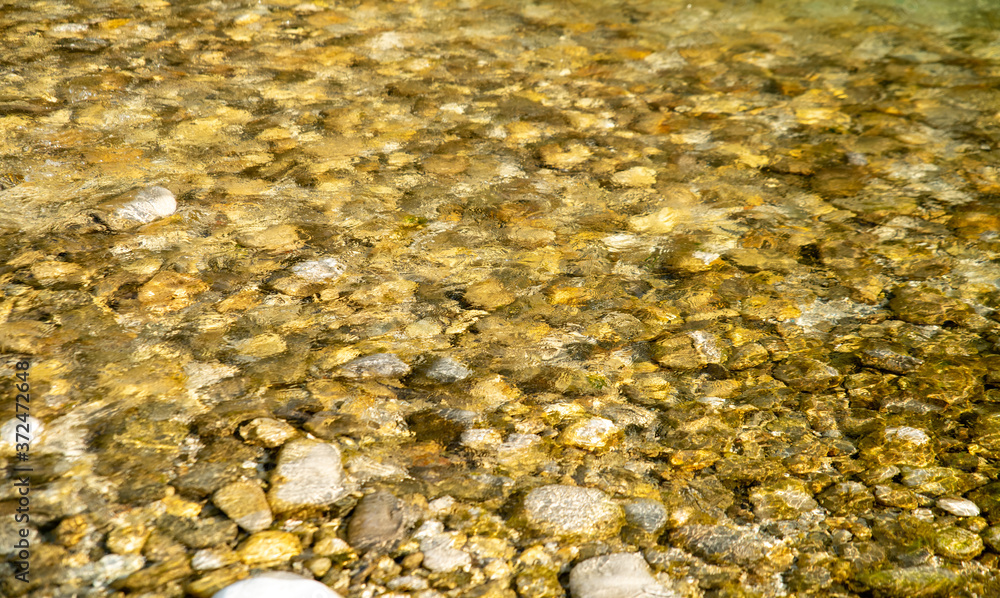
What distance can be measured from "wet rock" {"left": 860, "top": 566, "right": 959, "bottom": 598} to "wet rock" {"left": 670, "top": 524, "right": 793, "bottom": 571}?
120 mm

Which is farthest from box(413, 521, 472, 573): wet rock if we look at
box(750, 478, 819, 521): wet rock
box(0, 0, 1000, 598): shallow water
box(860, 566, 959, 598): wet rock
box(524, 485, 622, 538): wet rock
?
box(860, 566, 959, 598): wet rock

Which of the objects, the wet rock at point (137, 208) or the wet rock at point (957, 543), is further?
the wet rock at point (137, 208)

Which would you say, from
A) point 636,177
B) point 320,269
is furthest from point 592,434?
point 636,177

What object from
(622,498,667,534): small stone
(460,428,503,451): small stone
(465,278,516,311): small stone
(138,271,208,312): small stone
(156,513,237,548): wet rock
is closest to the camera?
(156,513,237,548): wet rock

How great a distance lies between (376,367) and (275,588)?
→ 22.3 inches

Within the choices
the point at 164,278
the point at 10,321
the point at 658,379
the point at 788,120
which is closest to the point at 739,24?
the point at 788,120

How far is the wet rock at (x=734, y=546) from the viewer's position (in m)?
1.17

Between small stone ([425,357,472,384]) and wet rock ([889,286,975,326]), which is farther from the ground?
wet rock ([889,286,975,326])

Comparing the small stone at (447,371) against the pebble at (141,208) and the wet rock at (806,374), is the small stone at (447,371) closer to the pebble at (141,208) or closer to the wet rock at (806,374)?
the wet rock at (806,374)

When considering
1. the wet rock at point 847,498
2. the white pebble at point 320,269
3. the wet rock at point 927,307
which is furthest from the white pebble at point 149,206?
the wet rock at point 927,307

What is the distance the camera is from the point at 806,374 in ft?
5.18

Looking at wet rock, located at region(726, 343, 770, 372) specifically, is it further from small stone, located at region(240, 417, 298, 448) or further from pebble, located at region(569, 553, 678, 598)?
small stone, located at region(240, 417, 298, 448)

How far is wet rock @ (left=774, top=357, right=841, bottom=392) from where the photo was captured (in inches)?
60.9

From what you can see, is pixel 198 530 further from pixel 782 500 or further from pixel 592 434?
pixel 782 500
